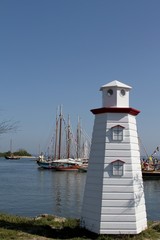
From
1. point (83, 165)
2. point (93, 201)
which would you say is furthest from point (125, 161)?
point (83, 165)

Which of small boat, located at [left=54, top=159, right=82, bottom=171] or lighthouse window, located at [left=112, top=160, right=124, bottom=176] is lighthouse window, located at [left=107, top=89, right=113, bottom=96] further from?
small boat, located at [left=54, top=159, right=82, bottom=171]

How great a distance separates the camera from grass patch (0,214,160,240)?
Answer: 11.5 meters

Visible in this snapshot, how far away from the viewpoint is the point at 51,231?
12.6m

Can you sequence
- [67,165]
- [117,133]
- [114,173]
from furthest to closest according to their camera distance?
[67,165]
[117,133]
[114,173]

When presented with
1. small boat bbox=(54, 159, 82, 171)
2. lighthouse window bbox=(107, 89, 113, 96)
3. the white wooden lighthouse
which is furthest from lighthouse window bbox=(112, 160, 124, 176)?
small boat bbox=(54, 159, 82, 171)

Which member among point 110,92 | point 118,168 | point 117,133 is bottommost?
point 118,168

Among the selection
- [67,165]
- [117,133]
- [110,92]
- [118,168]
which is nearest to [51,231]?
[118,168]

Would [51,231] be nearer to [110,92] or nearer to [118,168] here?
[118,168]

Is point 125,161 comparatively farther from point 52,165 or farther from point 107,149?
point 52,165

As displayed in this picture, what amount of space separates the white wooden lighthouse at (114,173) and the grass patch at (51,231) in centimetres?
22

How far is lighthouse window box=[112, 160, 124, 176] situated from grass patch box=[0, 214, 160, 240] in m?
1.97

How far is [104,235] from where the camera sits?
37.4ft

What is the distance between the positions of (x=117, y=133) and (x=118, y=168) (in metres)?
1.15

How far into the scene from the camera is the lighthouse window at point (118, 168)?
460 inches
